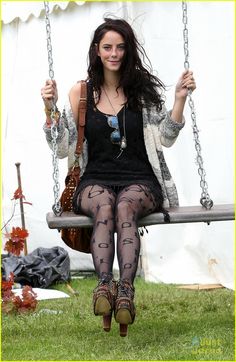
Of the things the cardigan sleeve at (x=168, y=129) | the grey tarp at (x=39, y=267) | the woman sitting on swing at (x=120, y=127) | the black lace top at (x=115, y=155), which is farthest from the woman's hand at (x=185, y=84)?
the grey tarp at (x=39, y=267)

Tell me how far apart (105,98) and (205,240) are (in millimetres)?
2357

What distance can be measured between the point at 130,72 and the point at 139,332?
1.32 m

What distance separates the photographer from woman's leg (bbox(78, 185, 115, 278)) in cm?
503

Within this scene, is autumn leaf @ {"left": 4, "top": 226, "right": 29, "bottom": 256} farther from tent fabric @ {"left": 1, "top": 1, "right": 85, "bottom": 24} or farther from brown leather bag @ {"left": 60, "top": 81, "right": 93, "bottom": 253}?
tent fabric @ {"left": 1, "top": 1, "right": 85, "bottom": 24}

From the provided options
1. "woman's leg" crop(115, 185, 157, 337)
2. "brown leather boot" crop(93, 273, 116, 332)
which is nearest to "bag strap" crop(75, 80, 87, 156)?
"woman's leg" crop(115, 185, 157, 337)

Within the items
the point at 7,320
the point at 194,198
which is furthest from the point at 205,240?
the point at 7,320

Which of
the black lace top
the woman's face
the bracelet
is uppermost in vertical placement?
the woman's face

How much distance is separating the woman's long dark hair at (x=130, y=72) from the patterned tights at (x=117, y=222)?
0.51 meters

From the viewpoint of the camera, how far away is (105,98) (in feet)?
18.0

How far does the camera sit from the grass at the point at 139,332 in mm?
5082

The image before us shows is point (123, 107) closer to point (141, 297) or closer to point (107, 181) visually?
point (107, 181)

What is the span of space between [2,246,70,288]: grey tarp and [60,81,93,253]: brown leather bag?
2.02 metres

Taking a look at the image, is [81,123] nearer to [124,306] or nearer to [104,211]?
[104,211]

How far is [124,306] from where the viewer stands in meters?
4.82
